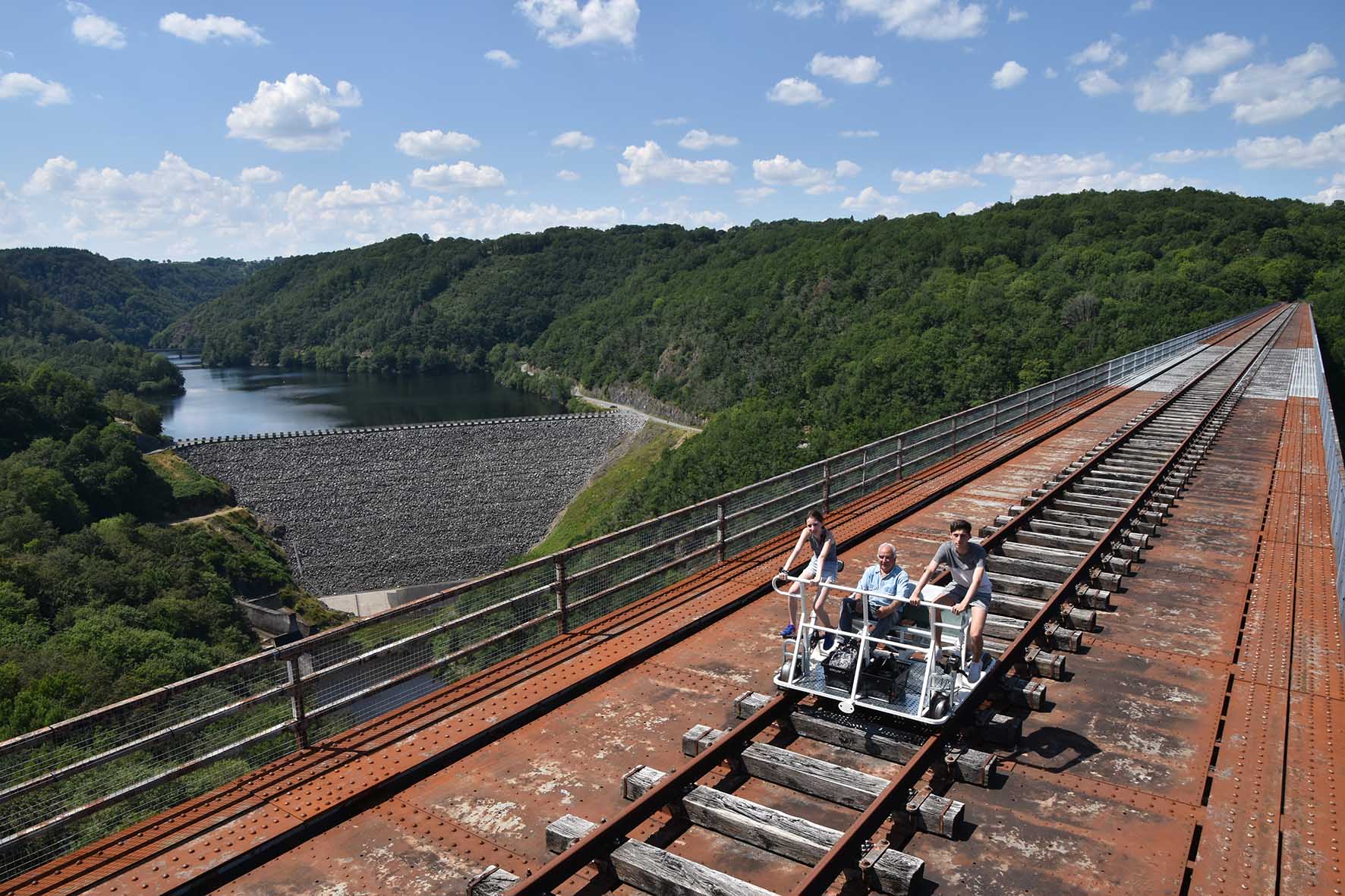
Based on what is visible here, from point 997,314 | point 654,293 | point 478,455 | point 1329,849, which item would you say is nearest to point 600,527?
point 478,455

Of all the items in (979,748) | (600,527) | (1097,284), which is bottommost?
(600,527)

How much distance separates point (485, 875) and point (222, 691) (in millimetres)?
4043

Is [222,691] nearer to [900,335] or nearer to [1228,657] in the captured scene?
[1228,657]

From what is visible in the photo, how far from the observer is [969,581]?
22.9 feet

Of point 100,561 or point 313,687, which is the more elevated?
point 313,687

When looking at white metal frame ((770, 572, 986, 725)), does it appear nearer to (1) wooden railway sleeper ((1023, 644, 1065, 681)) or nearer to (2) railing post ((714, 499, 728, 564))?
(1) wooden railway sleeper ((1023, 644, 1065, 681))

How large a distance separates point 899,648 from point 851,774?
1.20 meters

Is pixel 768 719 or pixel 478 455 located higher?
pixel 768 719

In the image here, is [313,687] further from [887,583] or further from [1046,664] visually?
[1046,664]

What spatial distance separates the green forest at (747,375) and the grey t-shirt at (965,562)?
3331 centimetres

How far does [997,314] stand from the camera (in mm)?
97875

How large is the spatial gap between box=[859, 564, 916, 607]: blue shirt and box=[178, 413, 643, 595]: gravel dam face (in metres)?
65.3

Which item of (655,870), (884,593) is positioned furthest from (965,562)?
(655,870)

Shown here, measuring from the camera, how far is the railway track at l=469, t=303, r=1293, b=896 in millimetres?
4797
